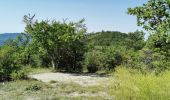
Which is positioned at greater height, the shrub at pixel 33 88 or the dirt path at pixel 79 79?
the dirt path at pixel 79 79

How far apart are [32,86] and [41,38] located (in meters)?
13.4

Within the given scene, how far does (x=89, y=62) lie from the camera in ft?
104

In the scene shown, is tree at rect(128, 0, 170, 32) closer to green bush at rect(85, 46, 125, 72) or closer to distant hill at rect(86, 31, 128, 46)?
green bush at rect(85, 46, 125, 72)

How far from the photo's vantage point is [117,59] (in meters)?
31.4

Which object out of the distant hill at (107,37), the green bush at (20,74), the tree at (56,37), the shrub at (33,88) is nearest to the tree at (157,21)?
the shrub at (33,88)

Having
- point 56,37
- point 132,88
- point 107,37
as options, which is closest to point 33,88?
point 132,88

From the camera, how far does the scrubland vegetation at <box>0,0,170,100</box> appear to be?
948cm

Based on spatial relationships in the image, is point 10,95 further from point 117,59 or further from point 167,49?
point 117,59

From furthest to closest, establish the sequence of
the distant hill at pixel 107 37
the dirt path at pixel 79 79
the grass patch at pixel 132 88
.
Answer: the distant hill at pixel 107 37 → the dirt path at pixel 79 79 → the grass patch at pixel 132 88

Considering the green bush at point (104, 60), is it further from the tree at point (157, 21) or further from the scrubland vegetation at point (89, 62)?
the tree at point (157, 21)

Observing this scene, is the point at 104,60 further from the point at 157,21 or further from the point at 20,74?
the point at 157,21

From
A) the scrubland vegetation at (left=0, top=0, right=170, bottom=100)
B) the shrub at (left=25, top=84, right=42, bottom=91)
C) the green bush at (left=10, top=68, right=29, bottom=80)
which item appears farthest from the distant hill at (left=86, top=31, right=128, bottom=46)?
the shrub at (left=25, top=84, right=42, bottom=91)

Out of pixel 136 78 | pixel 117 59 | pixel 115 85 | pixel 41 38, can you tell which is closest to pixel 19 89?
pixel 115 85

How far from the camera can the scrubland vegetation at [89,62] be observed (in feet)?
31.1
